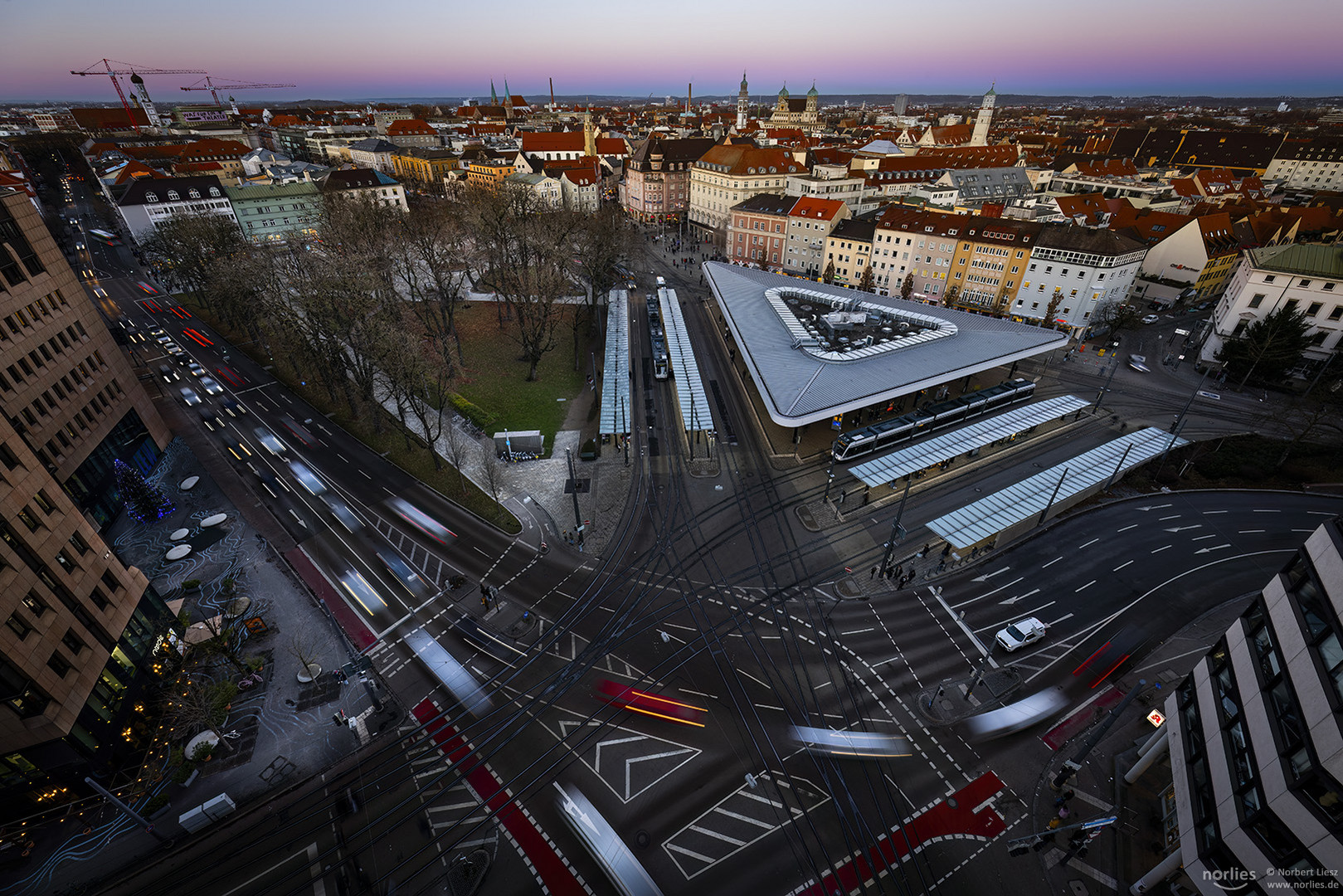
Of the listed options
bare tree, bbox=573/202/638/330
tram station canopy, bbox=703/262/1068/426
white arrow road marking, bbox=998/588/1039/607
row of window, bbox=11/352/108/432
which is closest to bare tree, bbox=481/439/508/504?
tram station canopy, bbox=703/262/1068/426

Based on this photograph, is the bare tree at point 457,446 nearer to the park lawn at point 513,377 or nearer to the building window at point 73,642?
the park lawn at point 513,377

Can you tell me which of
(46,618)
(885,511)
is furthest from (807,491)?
(46,618)

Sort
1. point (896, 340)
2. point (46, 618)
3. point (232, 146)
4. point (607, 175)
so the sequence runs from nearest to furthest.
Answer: point (46, 618)
point (896, 340)
point (232, 146)
point (607, 175)

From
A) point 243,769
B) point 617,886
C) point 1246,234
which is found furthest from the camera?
point 1246,234

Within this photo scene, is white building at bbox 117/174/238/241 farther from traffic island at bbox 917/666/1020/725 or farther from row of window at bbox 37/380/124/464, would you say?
traffic island at bbox 917/666/1020/725

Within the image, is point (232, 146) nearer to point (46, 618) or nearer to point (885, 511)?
point (46, 618)
